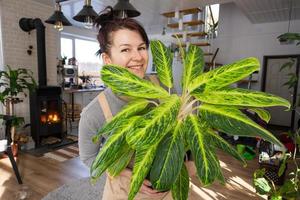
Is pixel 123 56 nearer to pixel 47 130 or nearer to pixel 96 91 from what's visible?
pixel 47 130

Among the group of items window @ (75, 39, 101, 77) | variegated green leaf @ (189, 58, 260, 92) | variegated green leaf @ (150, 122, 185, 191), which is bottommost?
variegated green leaf @ (150, 122, 185, 191)

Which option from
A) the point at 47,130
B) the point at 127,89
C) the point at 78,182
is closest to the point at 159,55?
the point at 127,89

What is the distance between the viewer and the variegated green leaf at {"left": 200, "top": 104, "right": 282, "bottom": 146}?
40 centimetres

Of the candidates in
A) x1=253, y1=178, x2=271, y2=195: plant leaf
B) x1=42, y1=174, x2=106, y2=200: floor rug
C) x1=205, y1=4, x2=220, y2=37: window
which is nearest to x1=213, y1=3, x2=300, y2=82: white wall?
x1=205, y1=4, x2=220, y2=37: window

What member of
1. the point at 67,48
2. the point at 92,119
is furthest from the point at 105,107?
the point at 67,48

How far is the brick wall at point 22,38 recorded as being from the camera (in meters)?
3.87

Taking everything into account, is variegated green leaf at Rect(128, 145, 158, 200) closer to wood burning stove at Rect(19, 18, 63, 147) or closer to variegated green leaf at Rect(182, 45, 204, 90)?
variegated green leaf at Rect(182, 45, 204, 90)

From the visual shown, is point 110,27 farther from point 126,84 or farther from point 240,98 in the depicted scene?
point 240,98

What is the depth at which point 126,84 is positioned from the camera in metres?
0.46

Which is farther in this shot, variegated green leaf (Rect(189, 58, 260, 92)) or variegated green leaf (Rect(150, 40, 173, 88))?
variegated green leaf (Rect(150, 40, 173, 88))

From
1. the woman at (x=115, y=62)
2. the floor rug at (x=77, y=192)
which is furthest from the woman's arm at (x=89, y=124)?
the floor rug at (x=77, y=192)

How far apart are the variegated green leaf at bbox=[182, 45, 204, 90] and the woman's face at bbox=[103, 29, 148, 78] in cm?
30

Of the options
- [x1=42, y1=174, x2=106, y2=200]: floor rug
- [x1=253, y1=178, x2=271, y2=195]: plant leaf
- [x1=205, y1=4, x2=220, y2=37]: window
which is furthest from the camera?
[x1=205, y1=4, x2=220, y2=37]: window

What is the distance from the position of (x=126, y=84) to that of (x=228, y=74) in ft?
0.67
